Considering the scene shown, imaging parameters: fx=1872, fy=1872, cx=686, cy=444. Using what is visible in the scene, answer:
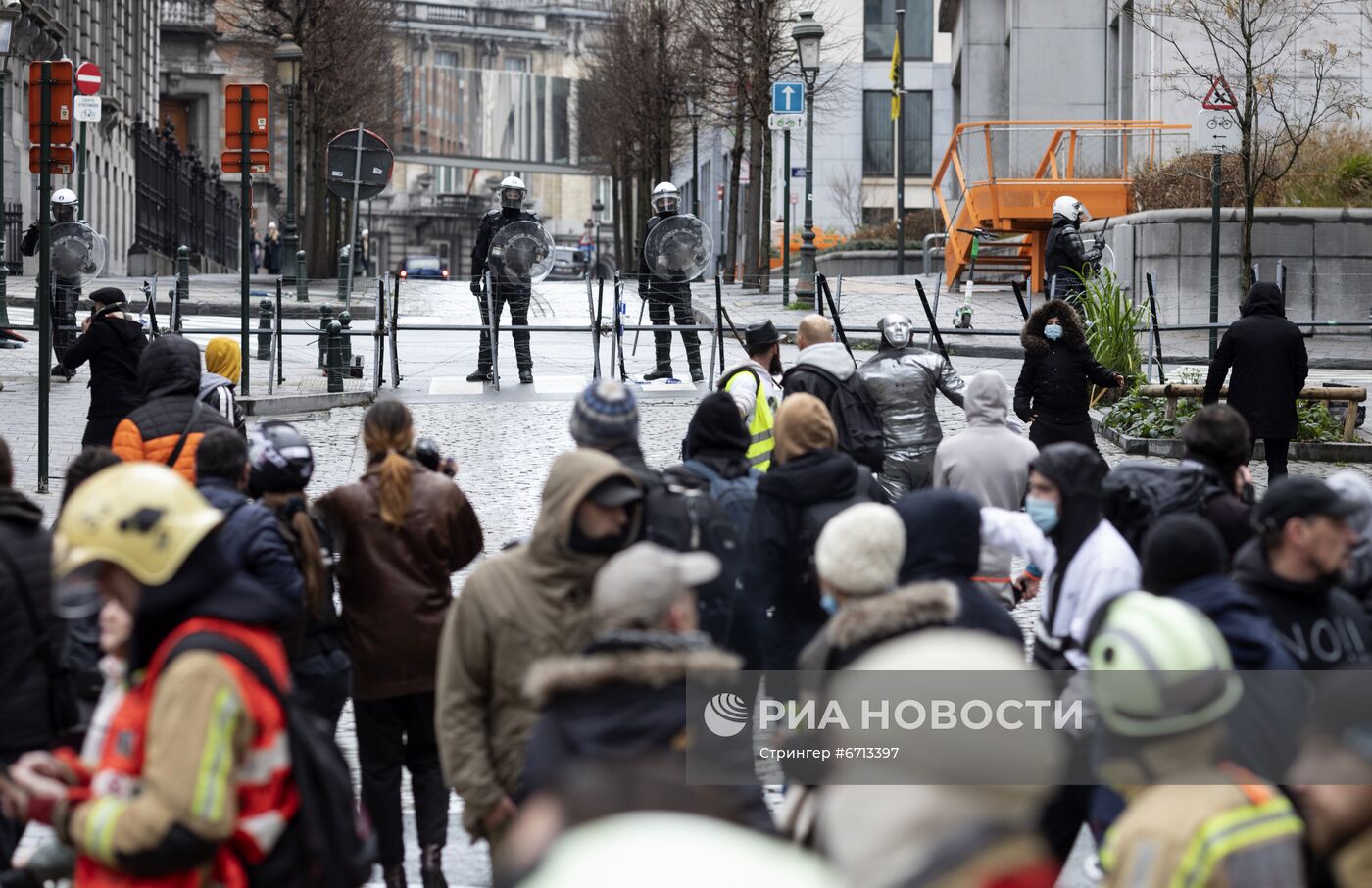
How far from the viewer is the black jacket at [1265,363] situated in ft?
38.7

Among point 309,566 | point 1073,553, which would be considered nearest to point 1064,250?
point 1073,553

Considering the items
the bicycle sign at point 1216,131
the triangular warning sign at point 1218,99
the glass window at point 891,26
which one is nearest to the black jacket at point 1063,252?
the triangular warning sign at point 1218,99

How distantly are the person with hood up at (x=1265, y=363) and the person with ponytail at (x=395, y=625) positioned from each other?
7.19 meters

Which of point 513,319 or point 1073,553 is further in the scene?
point 513,319

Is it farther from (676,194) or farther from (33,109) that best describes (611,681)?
(676,194)

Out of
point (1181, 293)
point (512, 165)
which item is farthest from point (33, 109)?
point (512, 165)

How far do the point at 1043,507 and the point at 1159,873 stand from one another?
99.8 inches

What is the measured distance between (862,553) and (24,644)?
221cm

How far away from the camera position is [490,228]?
18.6m

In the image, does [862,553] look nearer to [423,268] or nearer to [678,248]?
[678,248]

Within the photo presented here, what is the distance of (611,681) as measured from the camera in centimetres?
358

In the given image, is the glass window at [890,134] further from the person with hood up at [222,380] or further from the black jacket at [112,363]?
the person with hood up at [222,380]

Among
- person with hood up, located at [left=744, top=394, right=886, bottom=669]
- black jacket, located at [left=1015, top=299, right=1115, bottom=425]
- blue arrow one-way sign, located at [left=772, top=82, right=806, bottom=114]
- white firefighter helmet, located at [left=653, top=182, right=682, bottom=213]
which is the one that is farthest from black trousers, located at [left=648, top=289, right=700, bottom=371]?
person with hood up, located at [left=744, top=394, right=886, bottom=669]

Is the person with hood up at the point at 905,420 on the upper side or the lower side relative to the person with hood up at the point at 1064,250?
lower
